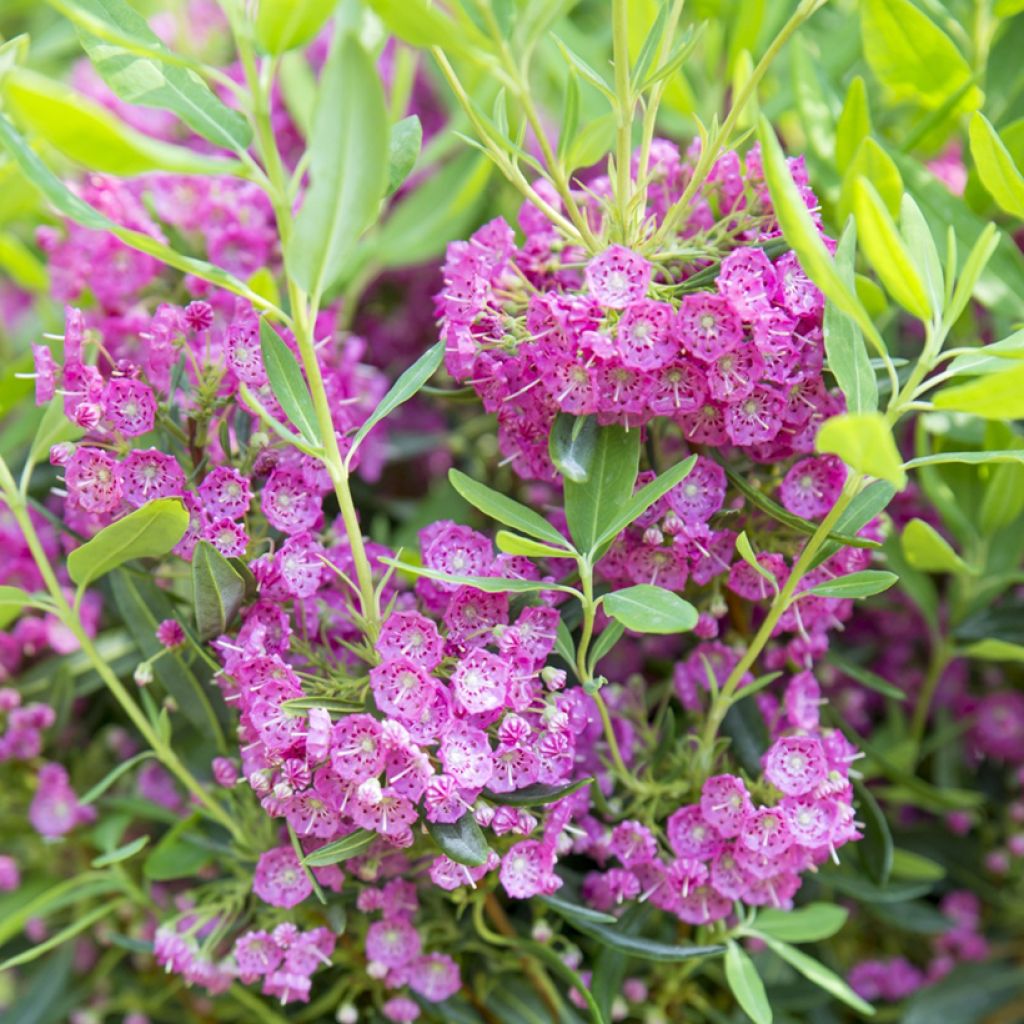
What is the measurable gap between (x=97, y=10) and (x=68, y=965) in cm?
81

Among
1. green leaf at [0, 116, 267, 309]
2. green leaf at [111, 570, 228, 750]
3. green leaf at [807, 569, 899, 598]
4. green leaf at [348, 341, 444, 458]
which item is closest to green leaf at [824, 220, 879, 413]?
green leaf at [807, 569, 899, 598]

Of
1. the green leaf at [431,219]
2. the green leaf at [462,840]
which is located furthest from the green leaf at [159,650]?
the green leaf at [431,219]

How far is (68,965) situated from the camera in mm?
1043

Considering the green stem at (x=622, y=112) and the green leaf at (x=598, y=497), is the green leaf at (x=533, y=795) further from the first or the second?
the green stem at (x=622, y=112)

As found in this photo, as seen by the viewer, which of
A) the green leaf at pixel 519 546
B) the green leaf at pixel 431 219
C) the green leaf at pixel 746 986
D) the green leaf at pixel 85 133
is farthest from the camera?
the green leaf at pixel 431 219

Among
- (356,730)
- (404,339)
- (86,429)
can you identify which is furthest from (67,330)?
(404,339)

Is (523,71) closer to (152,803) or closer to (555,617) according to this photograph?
(555,617)

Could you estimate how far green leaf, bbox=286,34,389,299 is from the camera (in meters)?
0.54

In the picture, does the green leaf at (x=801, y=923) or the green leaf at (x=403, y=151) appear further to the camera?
the green leaf at (x=801, y=923)

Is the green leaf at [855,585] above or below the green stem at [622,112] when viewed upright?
below

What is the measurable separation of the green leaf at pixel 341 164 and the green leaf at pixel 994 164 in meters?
0.38

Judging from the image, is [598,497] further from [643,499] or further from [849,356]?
[849,356]

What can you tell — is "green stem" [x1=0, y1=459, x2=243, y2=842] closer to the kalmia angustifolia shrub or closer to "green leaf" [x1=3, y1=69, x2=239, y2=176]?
the kalmia angustifolia shrub

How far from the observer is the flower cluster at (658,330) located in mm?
664
